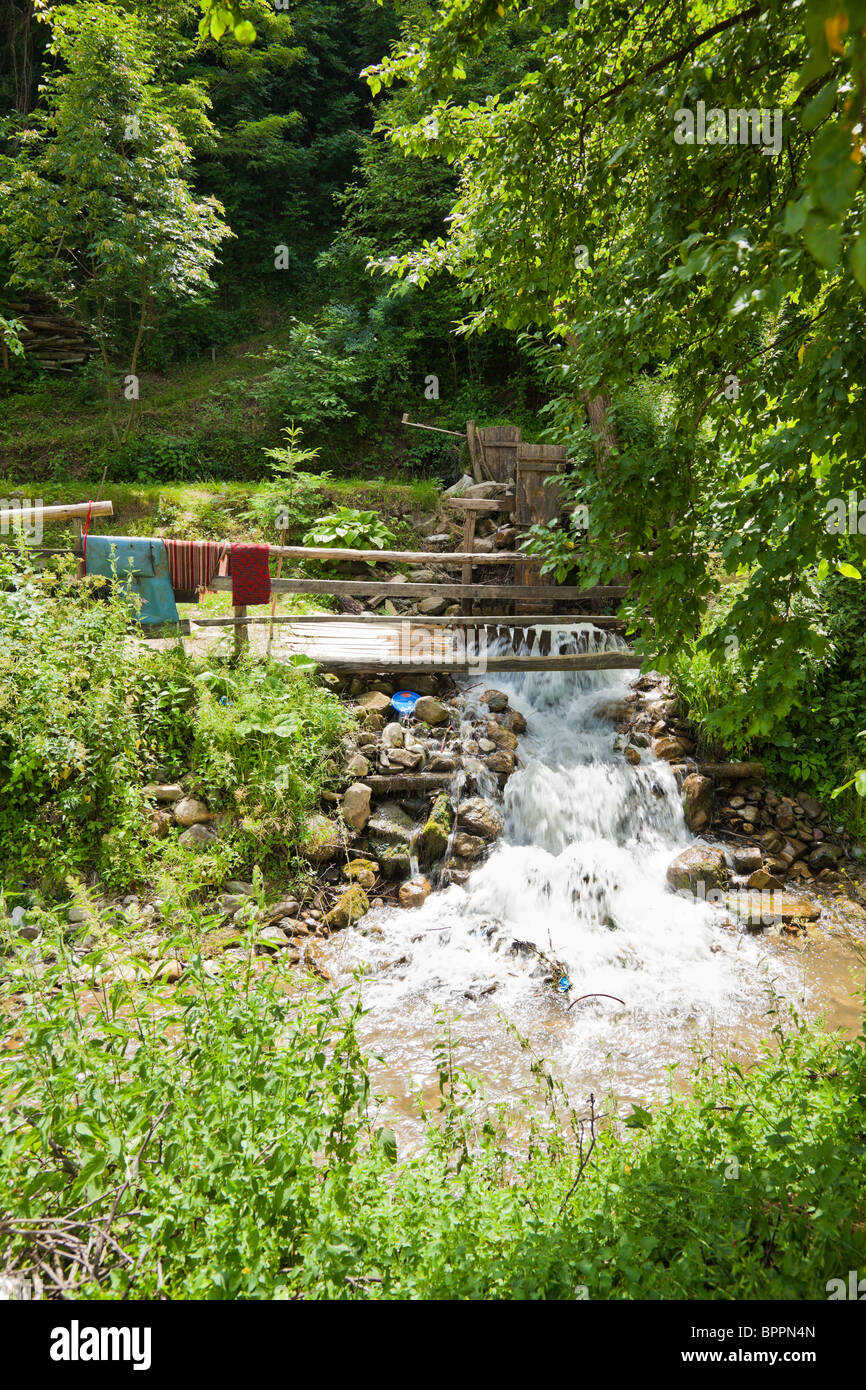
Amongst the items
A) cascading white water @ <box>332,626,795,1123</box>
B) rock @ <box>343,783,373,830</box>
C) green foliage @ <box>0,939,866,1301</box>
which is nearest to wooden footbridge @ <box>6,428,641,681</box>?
cascading white water @ <box>332,626,795,1123</box>

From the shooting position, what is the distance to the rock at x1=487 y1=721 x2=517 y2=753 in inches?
296

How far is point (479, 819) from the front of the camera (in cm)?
668

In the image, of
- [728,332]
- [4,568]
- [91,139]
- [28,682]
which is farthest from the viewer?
[91,139]

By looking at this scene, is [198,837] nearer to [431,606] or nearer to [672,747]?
[672,747]

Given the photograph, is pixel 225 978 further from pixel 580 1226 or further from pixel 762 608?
pixel 762 608

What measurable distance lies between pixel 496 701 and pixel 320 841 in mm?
2863

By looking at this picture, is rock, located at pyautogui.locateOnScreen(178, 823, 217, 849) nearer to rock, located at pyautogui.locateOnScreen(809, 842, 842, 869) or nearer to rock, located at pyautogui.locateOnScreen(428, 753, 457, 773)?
rock, located at pyautogui.locateOnScreen(428, 753, 457, 773)

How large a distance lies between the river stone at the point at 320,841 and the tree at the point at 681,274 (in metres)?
3.62

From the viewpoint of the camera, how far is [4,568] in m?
5.91

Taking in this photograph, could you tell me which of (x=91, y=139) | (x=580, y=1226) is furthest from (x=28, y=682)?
(x=91, y=139)

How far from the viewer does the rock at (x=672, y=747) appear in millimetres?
7551

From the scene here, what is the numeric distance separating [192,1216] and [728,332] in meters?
3.85

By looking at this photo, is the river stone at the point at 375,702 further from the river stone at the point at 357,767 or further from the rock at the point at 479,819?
the rock at the point at 479,819

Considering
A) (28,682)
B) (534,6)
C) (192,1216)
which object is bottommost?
(192,1216)
